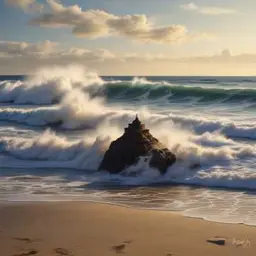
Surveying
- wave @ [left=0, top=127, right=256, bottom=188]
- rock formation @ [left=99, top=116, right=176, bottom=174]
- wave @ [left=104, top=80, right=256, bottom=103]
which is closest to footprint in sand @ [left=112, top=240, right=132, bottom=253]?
wave @ [left=0, top=127, right=256, bottom=188]

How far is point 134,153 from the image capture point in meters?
11.2

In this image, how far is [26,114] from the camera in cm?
2684

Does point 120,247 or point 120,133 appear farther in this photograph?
point 120,133

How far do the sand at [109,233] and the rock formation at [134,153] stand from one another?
2820 mm

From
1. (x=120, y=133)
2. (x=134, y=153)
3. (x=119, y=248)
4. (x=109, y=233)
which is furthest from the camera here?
(x=120, y=133)

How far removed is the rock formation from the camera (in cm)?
1104

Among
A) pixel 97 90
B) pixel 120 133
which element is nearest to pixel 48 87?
pixel 97 90

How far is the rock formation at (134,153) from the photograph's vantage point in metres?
11.0

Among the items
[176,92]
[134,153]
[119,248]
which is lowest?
[119,248]

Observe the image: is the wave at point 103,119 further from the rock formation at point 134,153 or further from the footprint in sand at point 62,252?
the footprint in sand at point 62,252

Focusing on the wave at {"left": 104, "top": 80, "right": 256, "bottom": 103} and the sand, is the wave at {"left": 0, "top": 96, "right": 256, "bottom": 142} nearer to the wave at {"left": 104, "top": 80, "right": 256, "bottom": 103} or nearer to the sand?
the wave at {"left": 104, "top": 80, "right": 256, "bottom": 103}

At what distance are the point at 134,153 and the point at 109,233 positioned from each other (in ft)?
14.7

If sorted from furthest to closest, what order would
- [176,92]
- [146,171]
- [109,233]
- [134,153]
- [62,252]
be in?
1. [176,92]
2. [134,153]
3. [146,171]
4. [109,233]
5. [62,252]

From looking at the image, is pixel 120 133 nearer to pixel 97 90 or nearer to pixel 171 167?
pixel 171 167
